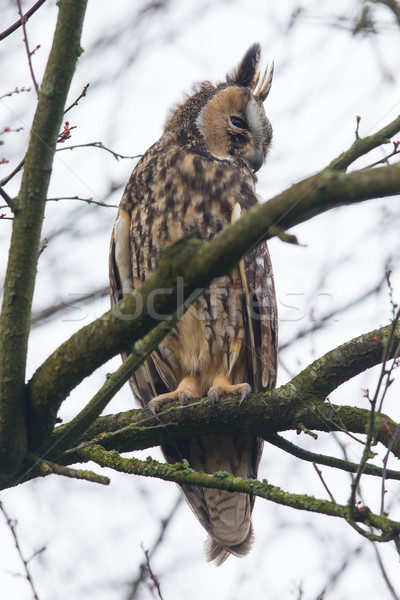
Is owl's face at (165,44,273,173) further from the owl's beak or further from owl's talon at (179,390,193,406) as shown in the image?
owl's talon at (179,390,193,406)

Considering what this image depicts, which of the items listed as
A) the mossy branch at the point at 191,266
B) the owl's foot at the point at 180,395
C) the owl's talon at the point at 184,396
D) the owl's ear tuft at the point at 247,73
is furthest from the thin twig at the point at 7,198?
the owl's ear tuft at the point at 247,73

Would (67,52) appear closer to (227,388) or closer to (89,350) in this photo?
(89,350)

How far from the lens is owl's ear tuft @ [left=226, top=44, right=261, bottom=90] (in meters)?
5.36

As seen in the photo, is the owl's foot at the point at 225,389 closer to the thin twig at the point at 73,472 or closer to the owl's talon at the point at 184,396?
the owl's talon at the point at 184,396

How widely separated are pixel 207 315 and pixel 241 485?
64.7 inches

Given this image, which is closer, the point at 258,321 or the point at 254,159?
the point at 258,321

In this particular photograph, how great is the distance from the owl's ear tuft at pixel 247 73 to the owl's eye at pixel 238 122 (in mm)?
623

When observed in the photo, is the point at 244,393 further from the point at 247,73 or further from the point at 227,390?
the point at 247,73

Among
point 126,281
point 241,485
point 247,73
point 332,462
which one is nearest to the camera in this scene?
point 241,485

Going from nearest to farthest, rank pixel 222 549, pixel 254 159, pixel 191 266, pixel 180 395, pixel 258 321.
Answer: pixel 191 266, pixel 180 395, pixel 258 321, pixel 222 549, pixel 254 159

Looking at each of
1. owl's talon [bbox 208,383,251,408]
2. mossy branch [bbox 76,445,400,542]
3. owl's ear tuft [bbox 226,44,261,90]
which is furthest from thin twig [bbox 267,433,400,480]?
owl's ear tuft [bbox 226,44,261,90]

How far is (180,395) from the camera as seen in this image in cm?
390

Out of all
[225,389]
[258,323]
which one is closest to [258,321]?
[258,323]

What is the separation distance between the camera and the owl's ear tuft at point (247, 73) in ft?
17.6
